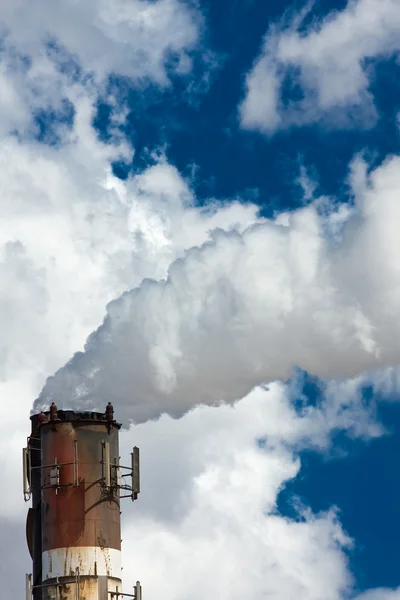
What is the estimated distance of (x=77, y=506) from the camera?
49.2 metres

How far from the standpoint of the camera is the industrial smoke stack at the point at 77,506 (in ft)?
159

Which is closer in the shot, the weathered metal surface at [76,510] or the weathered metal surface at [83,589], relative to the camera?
the weathered metal surface at [83,589]

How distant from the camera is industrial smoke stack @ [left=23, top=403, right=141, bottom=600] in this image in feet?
159

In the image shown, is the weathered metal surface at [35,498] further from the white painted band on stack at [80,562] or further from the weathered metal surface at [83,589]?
the weathered metal surface at [83,589]

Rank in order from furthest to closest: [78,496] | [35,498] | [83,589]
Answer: [35,498]
[78,496]
[83,589]

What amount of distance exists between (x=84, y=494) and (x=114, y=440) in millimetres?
2401

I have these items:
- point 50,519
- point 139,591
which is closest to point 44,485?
point 50,519

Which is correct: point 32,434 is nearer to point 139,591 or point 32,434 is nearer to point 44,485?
point 44,485

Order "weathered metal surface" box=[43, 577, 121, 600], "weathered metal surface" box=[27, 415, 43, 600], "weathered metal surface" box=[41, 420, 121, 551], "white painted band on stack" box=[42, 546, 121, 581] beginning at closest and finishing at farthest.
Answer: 1. "weathered metal surface" box=[43, 577, 121, 600]
2. "white painted band on stack" box=[42, 546, 121, 581]
3. "weathered metal surface" box=[41, 420, 121, 551]
4. "weathered metal surface" box=[27, 415, 43, 600]

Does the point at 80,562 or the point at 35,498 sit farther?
the point at 35,498

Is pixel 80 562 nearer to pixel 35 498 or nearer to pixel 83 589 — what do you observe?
pixel 83 589

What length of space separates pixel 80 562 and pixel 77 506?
1999 mm

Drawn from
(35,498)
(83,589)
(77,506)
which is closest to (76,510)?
(77,506)

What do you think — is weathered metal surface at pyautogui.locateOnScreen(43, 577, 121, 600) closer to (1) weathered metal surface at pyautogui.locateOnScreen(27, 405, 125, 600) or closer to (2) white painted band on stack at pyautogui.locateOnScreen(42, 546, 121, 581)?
(1) weathered metal surface at pyautogui.locateOnScreen(27, 405, 125, 600)
